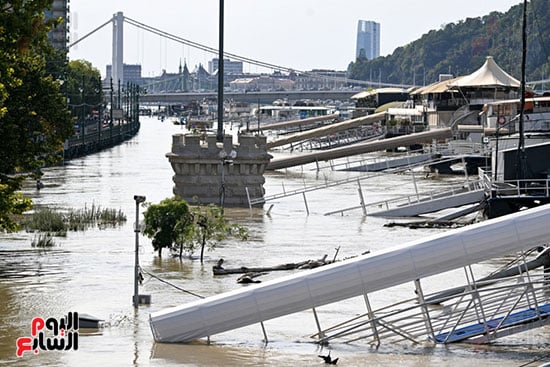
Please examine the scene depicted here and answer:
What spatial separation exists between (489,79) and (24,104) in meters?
69.8

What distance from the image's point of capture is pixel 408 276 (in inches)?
983

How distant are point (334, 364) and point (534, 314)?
13.4 feet

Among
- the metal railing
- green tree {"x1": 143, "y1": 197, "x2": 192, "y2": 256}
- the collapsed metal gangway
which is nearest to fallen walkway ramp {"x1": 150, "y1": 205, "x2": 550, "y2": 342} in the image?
the collapsed metal gangway

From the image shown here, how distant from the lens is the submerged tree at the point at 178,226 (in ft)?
126

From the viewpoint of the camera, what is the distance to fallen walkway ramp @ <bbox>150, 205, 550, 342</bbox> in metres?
24.9

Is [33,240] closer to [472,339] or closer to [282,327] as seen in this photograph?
[282,327]

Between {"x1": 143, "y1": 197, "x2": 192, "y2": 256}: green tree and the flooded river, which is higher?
{"x1": 143, "y1": 197, "x2": 192, "y2": 256}: green tree

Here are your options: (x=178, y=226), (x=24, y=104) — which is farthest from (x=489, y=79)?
(x=24, y=104)

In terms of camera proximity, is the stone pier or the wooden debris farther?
the stone pier

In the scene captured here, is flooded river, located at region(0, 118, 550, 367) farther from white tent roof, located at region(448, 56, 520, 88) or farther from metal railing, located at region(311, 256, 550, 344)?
white tent roof, located at region(448, 56, 520, 88)

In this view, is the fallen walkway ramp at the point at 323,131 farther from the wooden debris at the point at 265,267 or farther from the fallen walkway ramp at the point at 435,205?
the wooden debris at the point at 265,267

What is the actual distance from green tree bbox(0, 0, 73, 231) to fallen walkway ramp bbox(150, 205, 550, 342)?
19.3ft

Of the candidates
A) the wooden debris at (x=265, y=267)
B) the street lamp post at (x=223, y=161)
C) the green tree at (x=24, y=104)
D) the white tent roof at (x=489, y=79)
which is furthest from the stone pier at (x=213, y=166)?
the white tent roof at (x=489, y=79)

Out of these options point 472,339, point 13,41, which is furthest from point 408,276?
point 13,41
